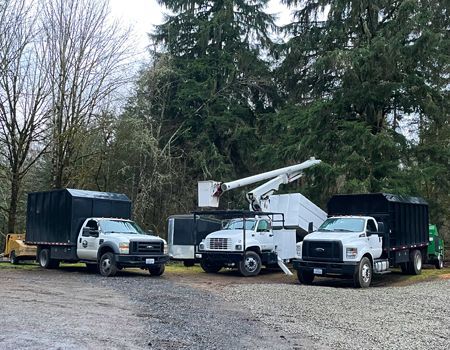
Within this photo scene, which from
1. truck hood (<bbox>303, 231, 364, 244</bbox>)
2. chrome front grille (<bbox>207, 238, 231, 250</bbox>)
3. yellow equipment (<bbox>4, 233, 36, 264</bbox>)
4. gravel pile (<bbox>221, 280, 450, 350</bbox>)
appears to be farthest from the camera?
yellow equipment (<bbox>4, 233, 36, 264</bbox>)

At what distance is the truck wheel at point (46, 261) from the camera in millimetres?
21580

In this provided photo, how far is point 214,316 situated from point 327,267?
7125 millimetres

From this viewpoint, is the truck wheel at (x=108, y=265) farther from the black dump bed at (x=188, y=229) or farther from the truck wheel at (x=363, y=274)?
the truck wheel at (x=363, y=274)

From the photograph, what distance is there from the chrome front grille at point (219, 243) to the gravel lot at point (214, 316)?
2540mm

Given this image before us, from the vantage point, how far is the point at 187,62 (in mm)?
32688

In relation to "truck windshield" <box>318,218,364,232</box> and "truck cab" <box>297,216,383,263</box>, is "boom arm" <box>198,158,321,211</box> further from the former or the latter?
"truck windshield" <box>318,218,364,232</box>

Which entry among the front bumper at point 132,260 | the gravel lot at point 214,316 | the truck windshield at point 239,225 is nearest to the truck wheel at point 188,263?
the truck windshield at point 239,225

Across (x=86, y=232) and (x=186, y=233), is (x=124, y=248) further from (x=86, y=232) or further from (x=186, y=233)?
(x=186, y=233)

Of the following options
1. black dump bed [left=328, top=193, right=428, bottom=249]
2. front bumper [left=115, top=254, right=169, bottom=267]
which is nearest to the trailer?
front bumper [left=115, top=254, right=169, bottom=267]

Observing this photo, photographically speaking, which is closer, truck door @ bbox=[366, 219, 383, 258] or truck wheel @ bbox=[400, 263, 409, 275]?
truck door @ bbox=[366, 219, 383, 258]

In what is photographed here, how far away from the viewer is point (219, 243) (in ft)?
64.1

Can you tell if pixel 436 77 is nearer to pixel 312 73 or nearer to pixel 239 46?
pixel 312 73

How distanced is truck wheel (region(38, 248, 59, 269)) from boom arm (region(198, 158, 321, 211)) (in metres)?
6.48

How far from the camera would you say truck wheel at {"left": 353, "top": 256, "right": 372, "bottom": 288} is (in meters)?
16.4
